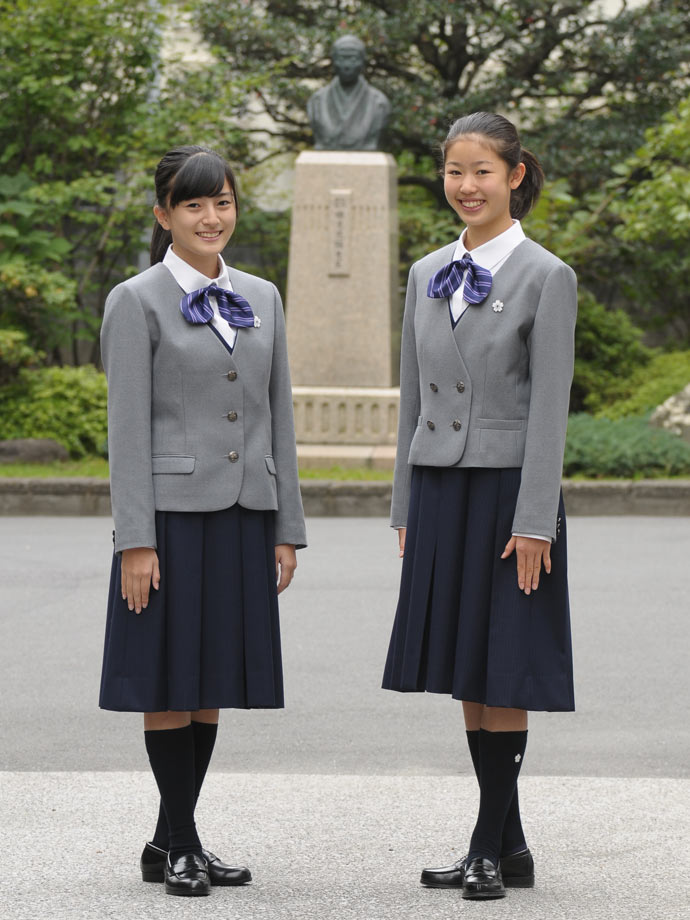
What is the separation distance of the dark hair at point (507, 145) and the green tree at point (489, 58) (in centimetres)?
1335

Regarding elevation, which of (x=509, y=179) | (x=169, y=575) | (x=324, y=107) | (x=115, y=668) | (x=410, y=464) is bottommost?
(x=115, y=668)

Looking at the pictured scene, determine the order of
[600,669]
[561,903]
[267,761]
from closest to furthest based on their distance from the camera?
[561,903] → [267,761] → [600,669]

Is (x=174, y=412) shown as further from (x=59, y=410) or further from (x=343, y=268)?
(x=59, y=410)

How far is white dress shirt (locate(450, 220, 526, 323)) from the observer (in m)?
3.50

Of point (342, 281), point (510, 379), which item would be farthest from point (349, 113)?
point (510, 379)

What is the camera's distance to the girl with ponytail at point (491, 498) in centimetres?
337

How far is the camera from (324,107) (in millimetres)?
13883

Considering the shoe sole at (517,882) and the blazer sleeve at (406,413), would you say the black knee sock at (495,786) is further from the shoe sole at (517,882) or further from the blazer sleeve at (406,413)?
the blazer sleeve at (406,413)

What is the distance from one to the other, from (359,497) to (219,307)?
802cm

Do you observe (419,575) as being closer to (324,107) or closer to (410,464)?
(410,464)

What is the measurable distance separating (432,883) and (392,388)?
1044 centimetres

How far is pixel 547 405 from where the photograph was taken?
3363 millimetres

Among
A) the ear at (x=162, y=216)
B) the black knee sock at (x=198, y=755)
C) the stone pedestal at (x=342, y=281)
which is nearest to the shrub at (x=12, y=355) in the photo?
the stone pedestal at (x=342, y=281)

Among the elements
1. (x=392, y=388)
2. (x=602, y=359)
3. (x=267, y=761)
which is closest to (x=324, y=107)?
(x=392, y=388)
